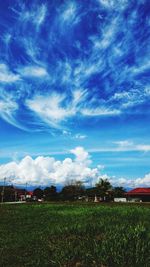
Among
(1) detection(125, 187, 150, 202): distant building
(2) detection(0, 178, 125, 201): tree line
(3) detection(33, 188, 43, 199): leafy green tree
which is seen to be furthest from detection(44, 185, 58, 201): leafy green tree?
(1) detection(125, 187, 150, 202): distant building

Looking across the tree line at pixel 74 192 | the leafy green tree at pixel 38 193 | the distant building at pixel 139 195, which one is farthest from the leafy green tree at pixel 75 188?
the distant building at pixel 139 195

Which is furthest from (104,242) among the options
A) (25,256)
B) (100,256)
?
(25,256)

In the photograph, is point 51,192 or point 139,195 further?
point 51,192

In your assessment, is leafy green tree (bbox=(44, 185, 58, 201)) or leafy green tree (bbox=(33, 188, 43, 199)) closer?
leafy green tree (bbox=(44, 185, 58, 201))

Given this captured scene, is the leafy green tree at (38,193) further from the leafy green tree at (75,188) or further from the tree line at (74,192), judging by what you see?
the leafy green tree at (75,188)

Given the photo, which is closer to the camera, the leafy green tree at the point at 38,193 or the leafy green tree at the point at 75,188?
the leafy green tree at the point at 75,188

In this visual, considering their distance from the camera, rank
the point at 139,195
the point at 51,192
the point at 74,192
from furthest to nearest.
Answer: the point at 74,192 → the point at 51,192 → the point at 139,195

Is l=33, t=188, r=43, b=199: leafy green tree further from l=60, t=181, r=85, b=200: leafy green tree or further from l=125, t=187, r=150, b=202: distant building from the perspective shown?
l=125, t=187, r=150, b=202: distant building

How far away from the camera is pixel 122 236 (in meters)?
10.4

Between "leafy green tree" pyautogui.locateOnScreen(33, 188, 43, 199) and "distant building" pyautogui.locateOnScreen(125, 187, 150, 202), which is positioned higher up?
"leafy green tree" pyautogui.locateOnScreen(33, 188, 43, 199)

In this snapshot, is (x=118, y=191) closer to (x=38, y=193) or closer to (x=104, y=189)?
(x=104, y=189)

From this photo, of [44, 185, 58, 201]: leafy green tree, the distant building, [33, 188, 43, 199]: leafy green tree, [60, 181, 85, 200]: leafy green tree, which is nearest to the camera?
the distant building

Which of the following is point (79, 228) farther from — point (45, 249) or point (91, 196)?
point (91, 196)

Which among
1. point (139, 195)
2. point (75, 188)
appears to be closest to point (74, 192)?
point (75, 188)
